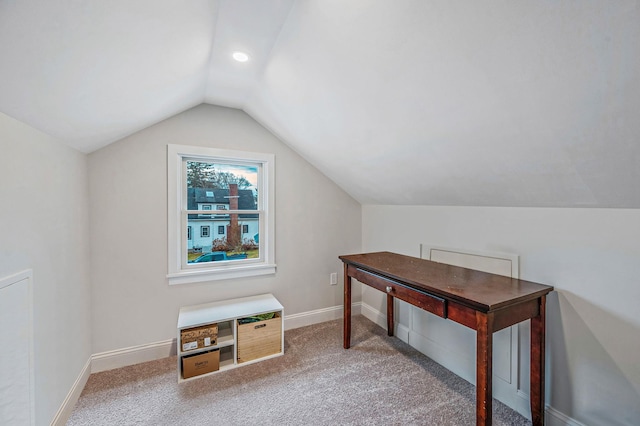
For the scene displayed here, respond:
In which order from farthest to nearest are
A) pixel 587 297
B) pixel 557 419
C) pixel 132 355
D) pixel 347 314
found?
pixel 347 314
pixel 132 355
pixel 557 419
pixel 587 297

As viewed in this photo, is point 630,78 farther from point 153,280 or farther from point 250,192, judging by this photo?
point 153,280

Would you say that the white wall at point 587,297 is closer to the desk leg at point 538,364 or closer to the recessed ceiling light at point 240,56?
the desk leg at point 538,364

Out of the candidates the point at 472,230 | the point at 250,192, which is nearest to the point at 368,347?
the point at 472,230

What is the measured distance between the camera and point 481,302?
1.34 meters

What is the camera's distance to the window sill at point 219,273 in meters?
2.46

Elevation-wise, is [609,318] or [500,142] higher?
[500,142]

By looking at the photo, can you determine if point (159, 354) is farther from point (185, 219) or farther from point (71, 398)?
point (185, 219)

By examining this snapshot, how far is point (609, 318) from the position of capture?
1.40 metres

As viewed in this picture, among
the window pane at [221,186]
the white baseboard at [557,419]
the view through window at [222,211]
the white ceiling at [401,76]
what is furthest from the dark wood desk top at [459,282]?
the window pane at [221,186]

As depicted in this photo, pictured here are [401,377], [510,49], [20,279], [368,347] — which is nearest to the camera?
[510,49]

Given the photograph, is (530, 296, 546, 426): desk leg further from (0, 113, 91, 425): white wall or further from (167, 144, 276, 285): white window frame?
(0, 113, 91, 425): white wall

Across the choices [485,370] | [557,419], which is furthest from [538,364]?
[485,370]

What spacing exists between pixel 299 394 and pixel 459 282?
1.31 m

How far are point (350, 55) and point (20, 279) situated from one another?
1844mm
